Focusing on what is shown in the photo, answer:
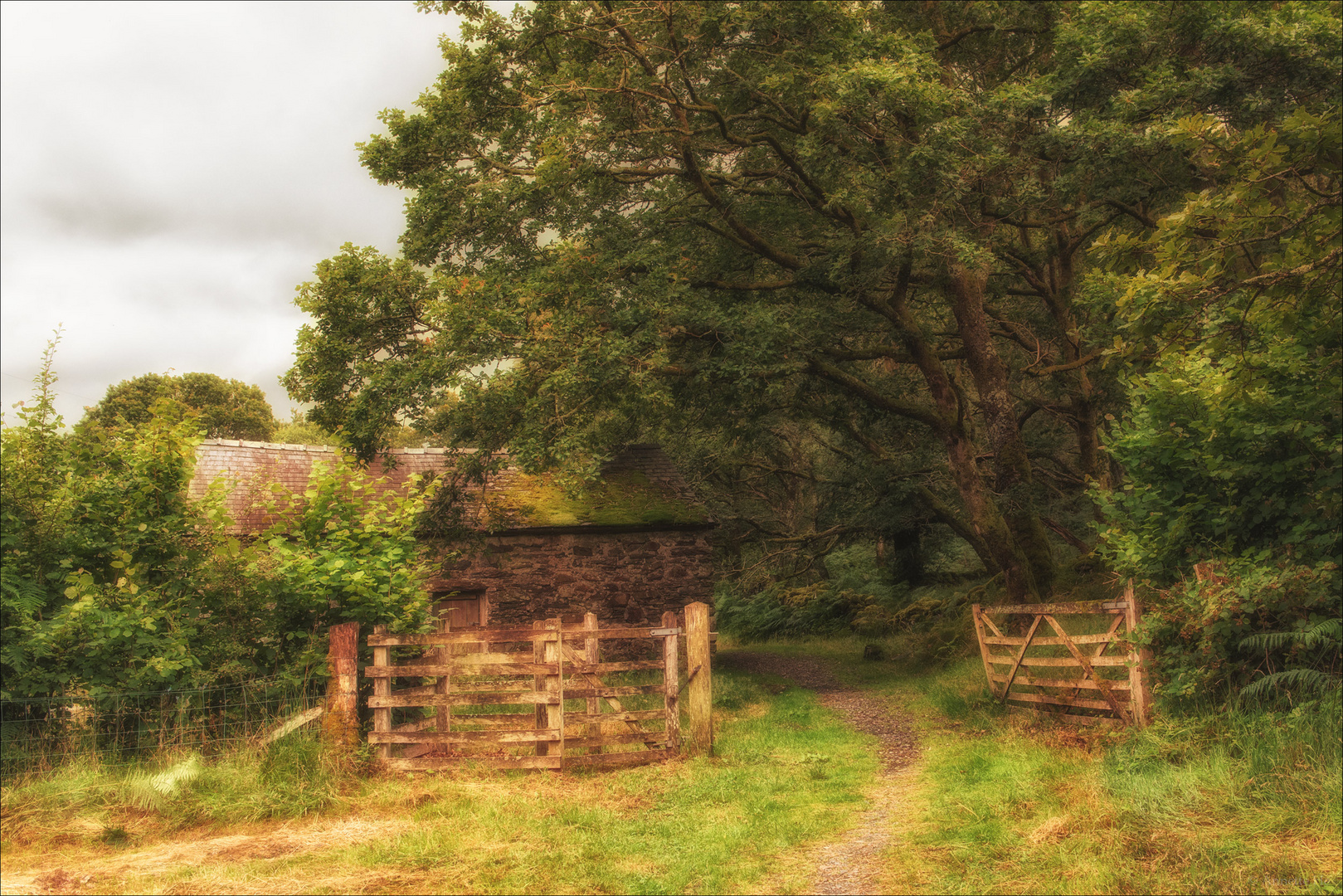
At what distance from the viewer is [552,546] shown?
1848 cm

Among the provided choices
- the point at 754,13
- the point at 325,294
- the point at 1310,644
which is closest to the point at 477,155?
the point at 325,294

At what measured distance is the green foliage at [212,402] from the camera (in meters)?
42.0

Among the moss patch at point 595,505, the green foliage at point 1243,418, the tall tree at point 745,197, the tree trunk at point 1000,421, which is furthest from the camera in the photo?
the moss patch at point 595,505

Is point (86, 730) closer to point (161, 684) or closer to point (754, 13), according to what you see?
point (161, 684)

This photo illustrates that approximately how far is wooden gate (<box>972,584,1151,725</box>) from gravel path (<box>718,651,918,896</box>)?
1.45m

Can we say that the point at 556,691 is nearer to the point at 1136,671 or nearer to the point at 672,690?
the point at 672,690

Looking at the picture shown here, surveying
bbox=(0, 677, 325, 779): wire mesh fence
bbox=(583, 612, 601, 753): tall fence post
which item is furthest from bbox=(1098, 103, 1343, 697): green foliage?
bbox=(0, 677, 325, 779): wire mesh fence

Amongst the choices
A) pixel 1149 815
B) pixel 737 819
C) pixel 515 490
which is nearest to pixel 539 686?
pixel 737 819

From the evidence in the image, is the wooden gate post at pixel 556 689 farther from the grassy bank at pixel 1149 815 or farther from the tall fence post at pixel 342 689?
the grassy bank at pixel 1149 815

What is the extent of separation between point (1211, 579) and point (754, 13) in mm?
10298

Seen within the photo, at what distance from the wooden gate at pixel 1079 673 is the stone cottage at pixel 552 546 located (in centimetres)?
820

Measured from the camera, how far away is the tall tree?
12883mm

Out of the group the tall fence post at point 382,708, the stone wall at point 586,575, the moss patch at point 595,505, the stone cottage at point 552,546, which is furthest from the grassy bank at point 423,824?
the moss patch at point 595,505

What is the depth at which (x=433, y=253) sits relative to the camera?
14.9 meters
